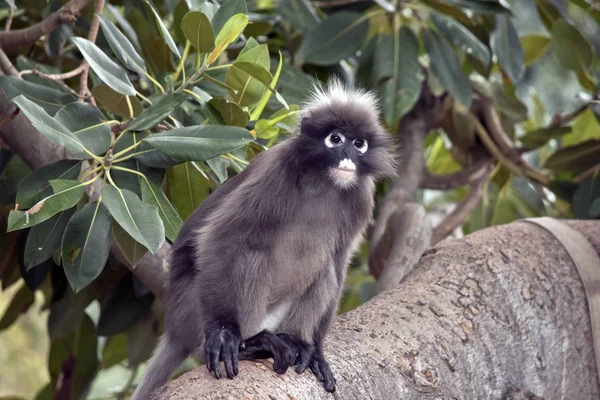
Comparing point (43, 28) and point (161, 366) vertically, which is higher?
point (43, 28)

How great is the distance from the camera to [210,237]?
217 centimetres

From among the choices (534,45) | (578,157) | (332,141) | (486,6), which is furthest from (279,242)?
(534,45)

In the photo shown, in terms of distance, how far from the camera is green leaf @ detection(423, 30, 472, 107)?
3.23 m

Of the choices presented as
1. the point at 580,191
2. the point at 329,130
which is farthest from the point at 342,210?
the point at 580,191

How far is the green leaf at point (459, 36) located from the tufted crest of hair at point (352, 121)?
92cm

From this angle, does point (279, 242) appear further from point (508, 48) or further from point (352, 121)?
point (508, 48)

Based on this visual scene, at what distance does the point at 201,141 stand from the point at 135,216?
248mm

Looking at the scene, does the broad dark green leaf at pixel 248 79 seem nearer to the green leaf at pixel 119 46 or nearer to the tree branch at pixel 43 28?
the green leaf at pixel 119 46

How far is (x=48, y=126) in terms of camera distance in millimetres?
1794

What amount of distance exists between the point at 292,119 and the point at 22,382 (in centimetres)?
682

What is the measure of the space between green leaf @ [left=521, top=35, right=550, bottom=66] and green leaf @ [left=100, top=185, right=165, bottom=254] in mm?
2730

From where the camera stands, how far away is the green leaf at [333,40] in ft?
10.3

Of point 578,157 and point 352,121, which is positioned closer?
point 352,121

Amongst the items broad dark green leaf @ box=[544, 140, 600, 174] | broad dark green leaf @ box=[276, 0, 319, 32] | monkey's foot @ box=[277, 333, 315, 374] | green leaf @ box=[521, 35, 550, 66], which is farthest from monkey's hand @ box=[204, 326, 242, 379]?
green leaf @ box=[521, 35, 550, 66]
